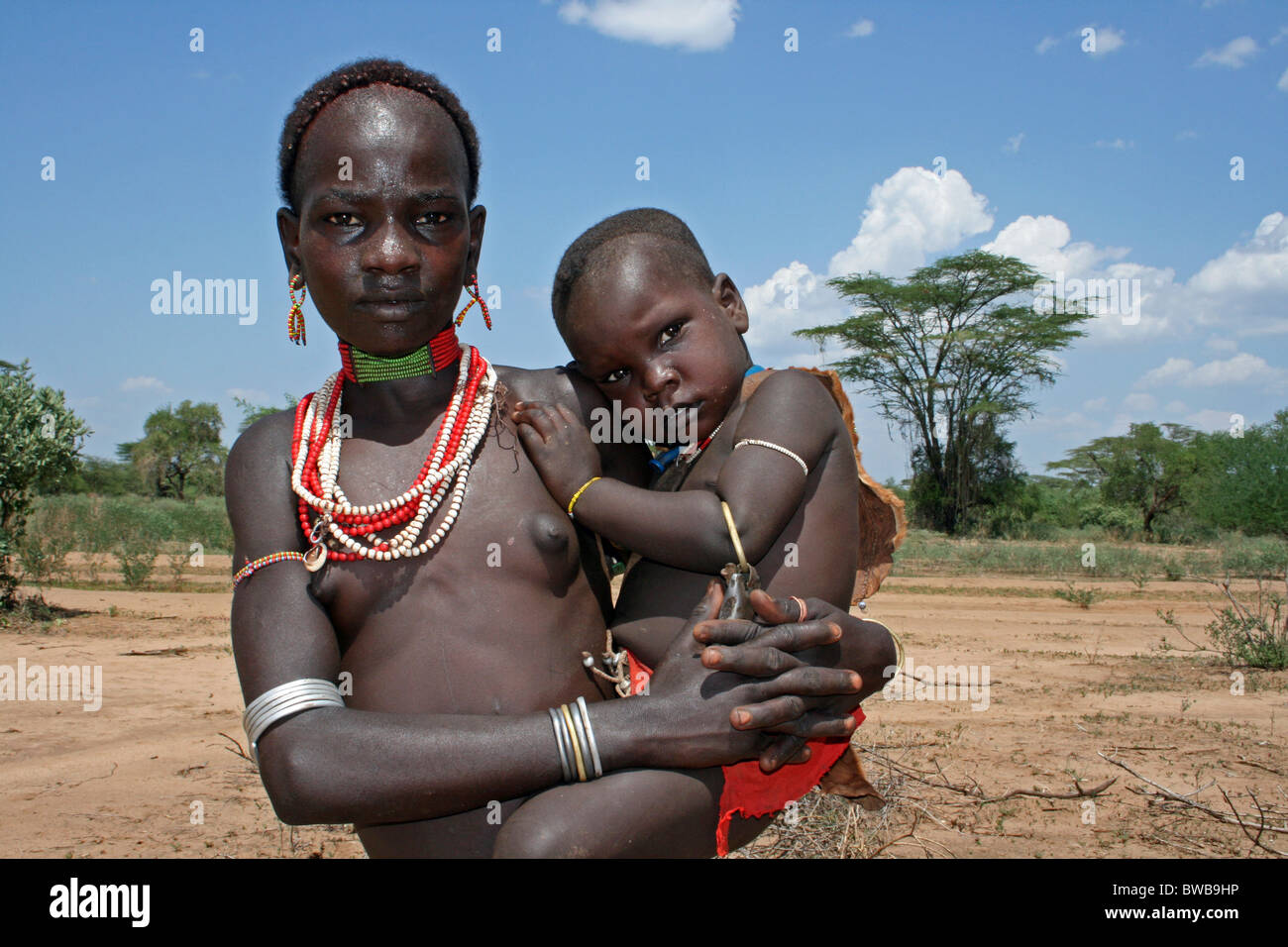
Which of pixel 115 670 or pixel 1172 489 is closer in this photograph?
pixel 115 670

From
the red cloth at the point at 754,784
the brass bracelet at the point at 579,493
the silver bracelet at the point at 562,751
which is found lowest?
the red cloth at the point at 754,784

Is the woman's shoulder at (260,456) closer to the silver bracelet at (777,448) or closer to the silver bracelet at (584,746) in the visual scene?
the silver bracelet at (584,746)

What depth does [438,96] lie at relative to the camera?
224 centimetres

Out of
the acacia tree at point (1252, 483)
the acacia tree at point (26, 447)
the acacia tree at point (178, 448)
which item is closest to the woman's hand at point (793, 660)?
the acacia tree at point (26, 447)

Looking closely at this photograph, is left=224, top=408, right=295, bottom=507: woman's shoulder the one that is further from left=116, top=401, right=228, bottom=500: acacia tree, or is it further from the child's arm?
left=116, top=401, right=228, bottom=500: acacia tree

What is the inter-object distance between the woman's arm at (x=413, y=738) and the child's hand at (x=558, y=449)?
0.45 metres

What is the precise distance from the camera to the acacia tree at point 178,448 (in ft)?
138

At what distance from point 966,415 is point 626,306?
104 ft

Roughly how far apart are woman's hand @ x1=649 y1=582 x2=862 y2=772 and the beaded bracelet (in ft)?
2.73

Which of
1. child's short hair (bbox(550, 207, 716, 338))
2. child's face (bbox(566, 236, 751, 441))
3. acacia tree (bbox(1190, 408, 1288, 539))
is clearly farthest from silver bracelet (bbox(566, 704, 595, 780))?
acacia tree (bbox(1190, 408, 1288, 539))

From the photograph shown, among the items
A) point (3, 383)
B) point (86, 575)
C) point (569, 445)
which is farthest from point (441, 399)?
point (86, 575)

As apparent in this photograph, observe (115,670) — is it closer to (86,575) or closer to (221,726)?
(221,726)

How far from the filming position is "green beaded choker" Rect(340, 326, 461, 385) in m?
2.29
